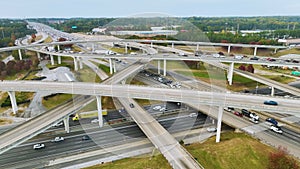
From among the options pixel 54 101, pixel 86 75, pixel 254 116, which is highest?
pixel 86 75

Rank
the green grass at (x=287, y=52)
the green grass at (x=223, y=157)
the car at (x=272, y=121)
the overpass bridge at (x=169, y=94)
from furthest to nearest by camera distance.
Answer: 1. the green grass at (x=287, y=52)
2. the car at (x=272, y=121)
3. the overpass bridge at (x=169, y=94)
4. the green grass at (x=223, y=157)

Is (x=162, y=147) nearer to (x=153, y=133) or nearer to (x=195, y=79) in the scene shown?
(x=153, y=133)

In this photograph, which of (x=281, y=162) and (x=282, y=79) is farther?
(x=282, y=79)

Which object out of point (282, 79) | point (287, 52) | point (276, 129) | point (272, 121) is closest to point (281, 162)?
point (276, 129)

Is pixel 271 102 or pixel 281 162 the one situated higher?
pixel 271 102

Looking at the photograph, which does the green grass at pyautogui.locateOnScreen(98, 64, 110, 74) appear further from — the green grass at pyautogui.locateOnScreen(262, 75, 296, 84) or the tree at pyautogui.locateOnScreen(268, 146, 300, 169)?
the tree at pyautogui.locateOnScreen(268, 146, 300, 169)

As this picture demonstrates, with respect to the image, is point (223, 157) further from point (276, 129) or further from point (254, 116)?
point (254, 116)

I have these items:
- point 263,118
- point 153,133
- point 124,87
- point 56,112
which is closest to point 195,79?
point 263,118

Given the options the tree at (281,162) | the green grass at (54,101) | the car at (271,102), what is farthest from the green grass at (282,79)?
the green grass at (54,101)

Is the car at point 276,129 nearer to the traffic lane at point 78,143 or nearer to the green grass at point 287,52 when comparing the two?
the traffic lane at point 78,143
